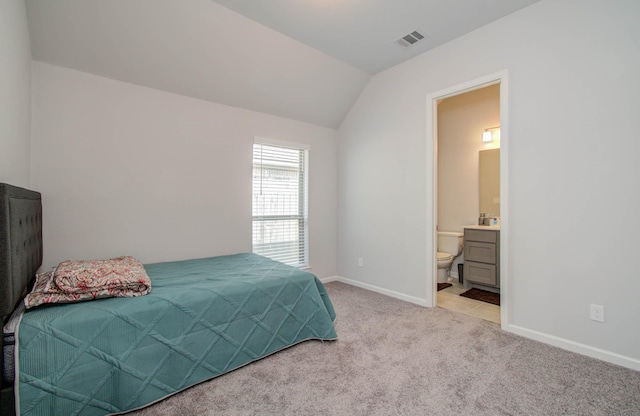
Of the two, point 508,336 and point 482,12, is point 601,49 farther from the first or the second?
point 508,336

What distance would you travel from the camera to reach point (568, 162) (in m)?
2.18

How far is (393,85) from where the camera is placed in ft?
11.2

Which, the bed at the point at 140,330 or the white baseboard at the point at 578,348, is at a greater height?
the bed at the point at 140,330

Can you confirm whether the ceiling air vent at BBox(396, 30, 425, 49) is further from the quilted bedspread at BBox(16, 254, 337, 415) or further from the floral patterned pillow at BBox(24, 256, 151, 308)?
the floral patterned pillow at BBox(24, 256, 151, 308)

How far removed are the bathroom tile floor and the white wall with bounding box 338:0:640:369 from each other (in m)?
0.33

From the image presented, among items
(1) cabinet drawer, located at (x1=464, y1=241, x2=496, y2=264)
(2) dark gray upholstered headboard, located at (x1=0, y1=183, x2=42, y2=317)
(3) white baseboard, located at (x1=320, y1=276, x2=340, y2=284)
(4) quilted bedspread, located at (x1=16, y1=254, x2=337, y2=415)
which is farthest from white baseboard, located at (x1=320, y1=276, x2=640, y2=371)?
(2) dark gray upholstered headboard, located at (x1=0, y1=183, x2=42, y2=317)

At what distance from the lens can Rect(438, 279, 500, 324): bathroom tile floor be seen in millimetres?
2838

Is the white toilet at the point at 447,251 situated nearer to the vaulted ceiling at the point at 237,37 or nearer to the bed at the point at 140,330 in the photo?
the bed at the point at 140,330

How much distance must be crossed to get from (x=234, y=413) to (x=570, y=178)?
2.78 m

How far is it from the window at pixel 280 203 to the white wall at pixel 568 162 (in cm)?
164

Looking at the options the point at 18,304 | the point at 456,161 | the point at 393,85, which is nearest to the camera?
the point at 18,304

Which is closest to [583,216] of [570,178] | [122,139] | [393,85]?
[570,178]

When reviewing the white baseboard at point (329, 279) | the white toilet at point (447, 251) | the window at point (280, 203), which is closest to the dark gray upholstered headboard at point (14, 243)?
the window at point (280, 203)

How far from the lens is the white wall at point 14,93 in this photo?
4.89ft
